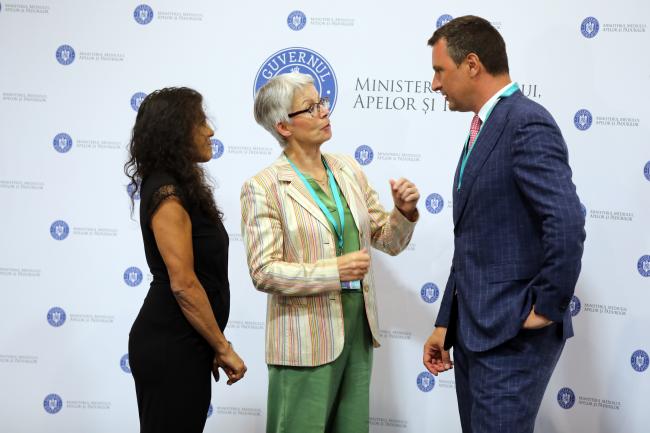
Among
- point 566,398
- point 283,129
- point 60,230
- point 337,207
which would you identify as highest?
point 283,129

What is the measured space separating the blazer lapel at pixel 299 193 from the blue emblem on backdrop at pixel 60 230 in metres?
1.66

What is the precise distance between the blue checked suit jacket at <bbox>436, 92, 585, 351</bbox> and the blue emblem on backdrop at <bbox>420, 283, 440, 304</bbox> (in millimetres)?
1277

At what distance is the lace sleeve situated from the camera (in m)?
2.26

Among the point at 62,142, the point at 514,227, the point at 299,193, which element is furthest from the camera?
the point at 62,142

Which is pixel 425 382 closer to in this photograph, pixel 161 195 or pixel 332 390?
pixel 332 390

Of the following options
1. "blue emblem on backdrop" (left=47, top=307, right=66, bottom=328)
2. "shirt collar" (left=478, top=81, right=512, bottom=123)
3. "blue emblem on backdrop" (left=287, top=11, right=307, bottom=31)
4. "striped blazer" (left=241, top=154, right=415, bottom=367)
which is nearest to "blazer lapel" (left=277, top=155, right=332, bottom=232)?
"striped blazer" (left=241, top=154, right=415, bottom=367)

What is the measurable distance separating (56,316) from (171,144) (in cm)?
183

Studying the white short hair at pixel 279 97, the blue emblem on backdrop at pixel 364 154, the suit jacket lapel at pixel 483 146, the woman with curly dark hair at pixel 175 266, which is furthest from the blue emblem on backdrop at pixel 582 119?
Result: the woman with curly dark hair at pixel 175 266

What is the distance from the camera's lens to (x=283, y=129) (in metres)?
2.57

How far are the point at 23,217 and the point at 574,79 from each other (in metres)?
2.88

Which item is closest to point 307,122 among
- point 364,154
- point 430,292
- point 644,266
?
point 364,154

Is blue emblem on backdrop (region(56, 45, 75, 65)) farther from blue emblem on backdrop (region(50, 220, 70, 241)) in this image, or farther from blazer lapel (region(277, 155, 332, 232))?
blazer lapel (region(277, 155, 332, 232))

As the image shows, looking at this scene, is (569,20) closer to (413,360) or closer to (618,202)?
(618,202)

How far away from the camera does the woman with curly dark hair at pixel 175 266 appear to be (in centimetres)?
229
